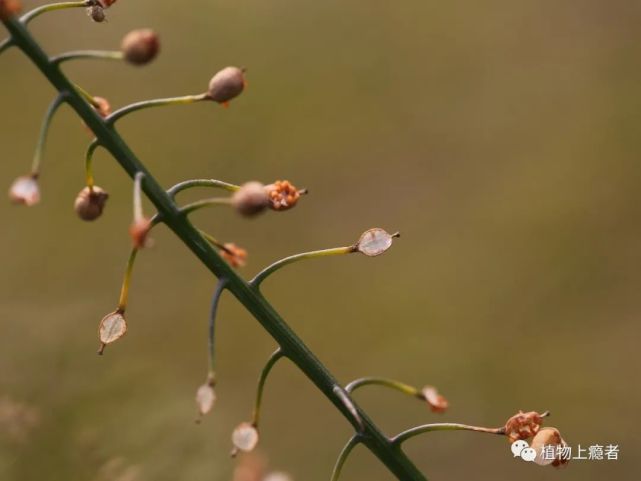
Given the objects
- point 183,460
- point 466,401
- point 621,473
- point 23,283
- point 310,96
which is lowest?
point 621,473

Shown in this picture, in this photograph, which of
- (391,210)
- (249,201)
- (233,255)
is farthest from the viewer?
(391,210)

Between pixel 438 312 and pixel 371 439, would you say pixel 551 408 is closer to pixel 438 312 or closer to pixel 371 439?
pixel 438 312

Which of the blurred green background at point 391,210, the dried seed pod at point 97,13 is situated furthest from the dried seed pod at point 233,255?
the blurred green background at point 391,210

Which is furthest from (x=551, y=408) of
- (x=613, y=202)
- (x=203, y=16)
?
(x=203, y=16)

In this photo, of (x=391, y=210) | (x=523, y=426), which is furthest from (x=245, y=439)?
(x=391, y=210)

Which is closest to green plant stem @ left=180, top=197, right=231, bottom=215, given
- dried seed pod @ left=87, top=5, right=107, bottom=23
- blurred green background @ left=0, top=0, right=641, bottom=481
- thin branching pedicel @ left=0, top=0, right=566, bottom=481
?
thin branching pedicel @ left=0, top=0, right=566, bottom=481

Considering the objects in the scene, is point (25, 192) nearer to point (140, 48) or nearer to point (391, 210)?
point (140, 48)

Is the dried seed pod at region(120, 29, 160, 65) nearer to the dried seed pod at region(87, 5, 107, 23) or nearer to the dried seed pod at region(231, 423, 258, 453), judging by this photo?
the dried seed pod at region(87, 5, 107, 23)
